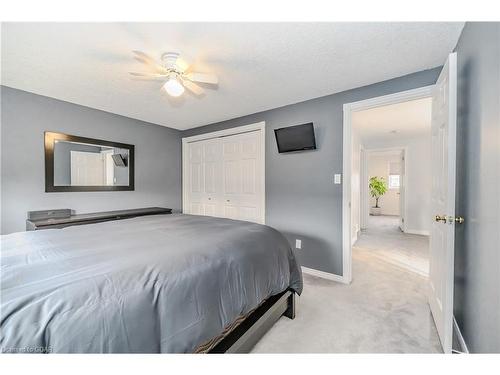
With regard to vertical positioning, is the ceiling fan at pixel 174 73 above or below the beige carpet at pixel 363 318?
above

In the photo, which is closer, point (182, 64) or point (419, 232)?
point (182, 64)

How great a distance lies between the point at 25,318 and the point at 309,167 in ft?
9.10

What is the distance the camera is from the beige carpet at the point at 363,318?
1564 mm

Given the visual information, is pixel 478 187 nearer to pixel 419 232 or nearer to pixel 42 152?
pixel 42 152

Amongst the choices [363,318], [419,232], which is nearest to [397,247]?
[419,232]

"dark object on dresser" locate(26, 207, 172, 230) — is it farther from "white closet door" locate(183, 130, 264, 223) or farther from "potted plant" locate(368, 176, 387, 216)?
"potted plant" locate(368, 176, 387, 216)

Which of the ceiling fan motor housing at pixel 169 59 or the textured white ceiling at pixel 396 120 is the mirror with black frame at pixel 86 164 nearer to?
the ceiling fan motor housing at pixel 169 59

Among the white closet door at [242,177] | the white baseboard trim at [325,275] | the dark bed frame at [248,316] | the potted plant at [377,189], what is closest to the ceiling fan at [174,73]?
the white closet door at [242,177]

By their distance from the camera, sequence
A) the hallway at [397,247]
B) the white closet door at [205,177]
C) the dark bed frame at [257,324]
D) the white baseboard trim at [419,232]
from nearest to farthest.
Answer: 1. the dark bed frame at [257,324]
2. the hallway at [397,247]
3. the white closet door at [205,177]
4. the white baseboard trim at [419,232]

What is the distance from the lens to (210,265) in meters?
1.24

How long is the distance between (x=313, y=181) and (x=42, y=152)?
345 cm

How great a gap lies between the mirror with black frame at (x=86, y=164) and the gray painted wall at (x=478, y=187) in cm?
399

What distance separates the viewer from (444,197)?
1.54m
